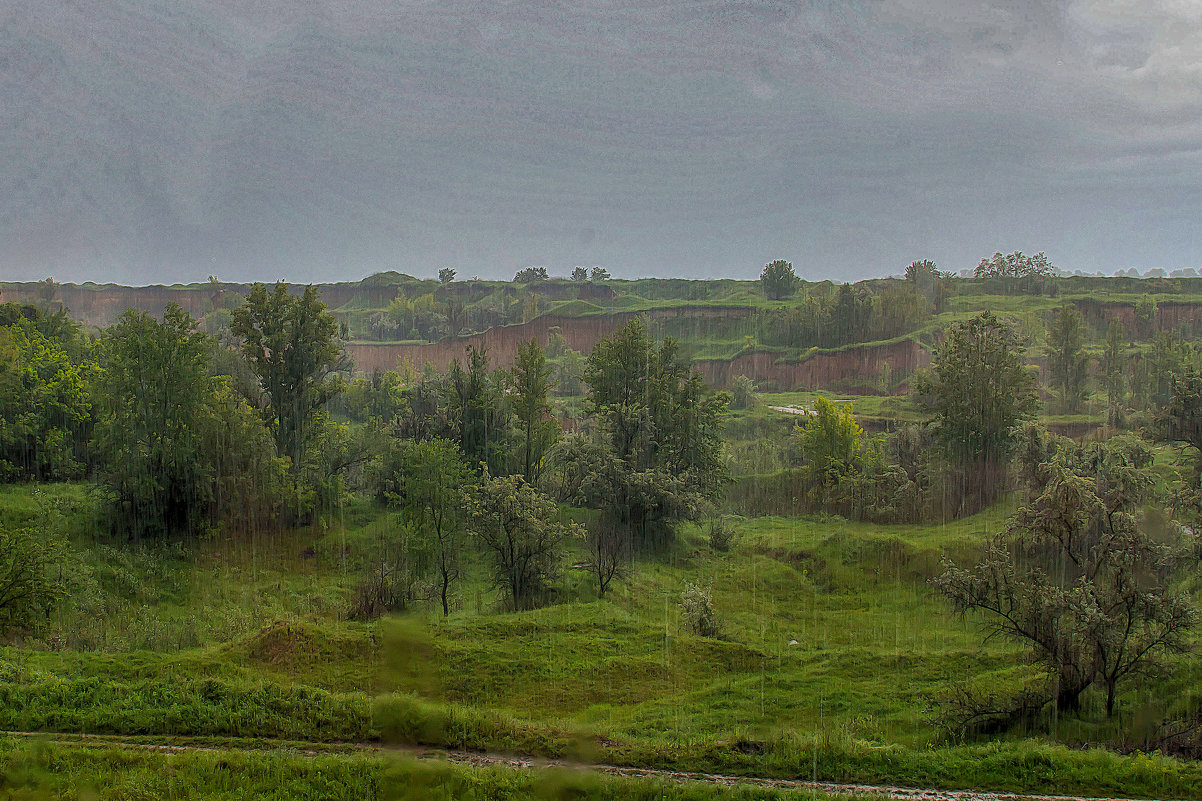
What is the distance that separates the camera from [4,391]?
29297mm

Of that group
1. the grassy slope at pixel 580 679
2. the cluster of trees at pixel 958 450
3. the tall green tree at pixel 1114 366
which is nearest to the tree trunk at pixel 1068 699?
the grassy slope at pixel 580 679

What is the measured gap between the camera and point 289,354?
34.3 metres

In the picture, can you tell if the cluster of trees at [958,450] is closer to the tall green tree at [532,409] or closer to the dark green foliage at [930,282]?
the tall green tree at [532,409]

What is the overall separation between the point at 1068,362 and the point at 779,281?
55.4 meters

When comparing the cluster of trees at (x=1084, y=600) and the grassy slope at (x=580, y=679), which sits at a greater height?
the cluster of trees at (x=1084, y=600)

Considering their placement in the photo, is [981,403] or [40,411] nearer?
[40,411]

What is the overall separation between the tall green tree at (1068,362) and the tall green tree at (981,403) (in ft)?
79.4

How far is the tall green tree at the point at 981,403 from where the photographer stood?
116ft

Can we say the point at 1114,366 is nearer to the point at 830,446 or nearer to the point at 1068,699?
the point at 830,446

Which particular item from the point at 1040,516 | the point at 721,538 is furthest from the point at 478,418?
the point at 1040,516

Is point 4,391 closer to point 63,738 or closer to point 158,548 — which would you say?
point 158,548

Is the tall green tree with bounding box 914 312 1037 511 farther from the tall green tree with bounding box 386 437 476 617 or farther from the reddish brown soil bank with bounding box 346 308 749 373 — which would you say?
the reddish brown soil bank with bounding box 346 308 749 373

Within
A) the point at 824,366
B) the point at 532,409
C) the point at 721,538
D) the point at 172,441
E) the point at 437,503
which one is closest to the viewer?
the point at 437,503

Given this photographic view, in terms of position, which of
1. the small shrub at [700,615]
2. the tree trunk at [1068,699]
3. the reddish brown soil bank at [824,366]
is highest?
the reddish brown soil bank at [824,366]
